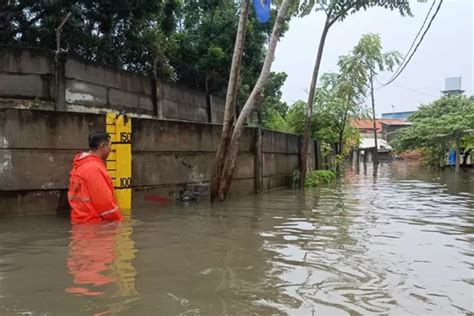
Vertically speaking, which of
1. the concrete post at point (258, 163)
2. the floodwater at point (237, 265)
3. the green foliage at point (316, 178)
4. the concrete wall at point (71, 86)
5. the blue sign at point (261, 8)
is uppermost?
the blue sign at point (261, 8)

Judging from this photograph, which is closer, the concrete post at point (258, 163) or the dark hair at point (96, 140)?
the dark hair at point (96, 140)

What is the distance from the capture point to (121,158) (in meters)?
7.89

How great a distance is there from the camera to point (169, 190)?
9.05m

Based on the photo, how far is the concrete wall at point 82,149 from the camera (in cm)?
694

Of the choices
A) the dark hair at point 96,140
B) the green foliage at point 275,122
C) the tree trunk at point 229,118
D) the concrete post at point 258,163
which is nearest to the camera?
the dark hair at point 96,140

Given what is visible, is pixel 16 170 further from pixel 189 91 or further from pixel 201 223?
pixel 189 91

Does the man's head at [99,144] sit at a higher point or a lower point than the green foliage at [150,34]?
lower

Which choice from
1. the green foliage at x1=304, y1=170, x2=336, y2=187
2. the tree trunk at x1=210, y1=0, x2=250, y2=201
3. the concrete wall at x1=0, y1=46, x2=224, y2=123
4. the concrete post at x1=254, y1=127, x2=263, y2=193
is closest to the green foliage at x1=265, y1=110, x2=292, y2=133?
the green foliage at x1=304, y1=170, x2=336, y2=187

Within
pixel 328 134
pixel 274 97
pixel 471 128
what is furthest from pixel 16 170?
pixel 471 128

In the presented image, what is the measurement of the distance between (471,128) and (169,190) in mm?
20144

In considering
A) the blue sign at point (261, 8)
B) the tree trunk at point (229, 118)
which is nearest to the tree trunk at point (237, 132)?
the tree trunk at point (229, 118)

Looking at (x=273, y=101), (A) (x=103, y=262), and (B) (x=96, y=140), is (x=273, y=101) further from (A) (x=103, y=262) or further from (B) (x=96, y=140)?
(A) (x=103, y=262)

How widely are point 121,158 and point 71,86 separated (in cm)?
294

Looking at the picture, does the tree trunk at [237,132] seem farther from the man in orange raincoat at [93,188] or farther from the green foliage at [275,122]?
the green foliage at [275,122]
